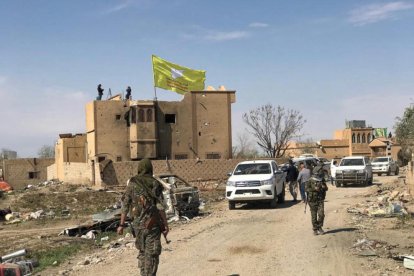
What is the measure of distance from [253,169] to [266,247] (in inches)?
383

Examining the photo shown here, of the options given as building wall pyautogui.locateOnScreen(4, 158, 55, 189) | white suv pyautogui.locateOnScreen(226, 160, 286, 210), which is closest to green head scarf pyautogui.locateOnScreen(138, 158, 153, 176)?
white suv pyautogui.locateOnScreen(226, 160, 286, 210)

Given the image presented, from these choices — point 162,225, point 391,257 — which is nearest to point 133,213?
point 162,225

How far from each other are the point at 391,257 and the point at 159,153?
1427 inches

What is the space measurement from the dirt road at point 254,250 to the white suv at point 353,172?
14.9 metres

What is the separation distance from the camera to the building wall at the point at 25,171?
6272 cm

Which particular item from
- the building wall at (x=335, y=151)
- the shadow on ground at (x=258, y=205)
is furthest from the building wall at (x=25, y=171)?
the building wall at (x=335, y=151)

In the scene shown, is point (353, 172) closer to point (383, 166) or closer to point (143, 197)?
point (383, 166)

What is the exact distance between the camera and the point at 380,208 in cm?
1822

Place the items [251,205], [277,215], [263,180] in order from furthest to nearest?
[251,205] < [263,180] < [277,215]

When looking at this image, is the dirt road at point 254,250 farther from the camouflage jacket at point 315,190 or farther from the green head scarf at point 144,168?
the green head scarf at point 144,168

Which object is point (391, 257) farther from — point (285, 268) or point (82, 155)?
point (82, 155)

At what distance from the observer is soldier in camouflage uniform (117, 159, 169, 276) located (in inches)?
288

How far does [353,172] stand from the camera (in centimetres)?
3139

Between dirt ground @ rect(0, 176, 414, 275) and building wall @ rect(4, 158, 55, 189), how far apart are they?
151 ft
